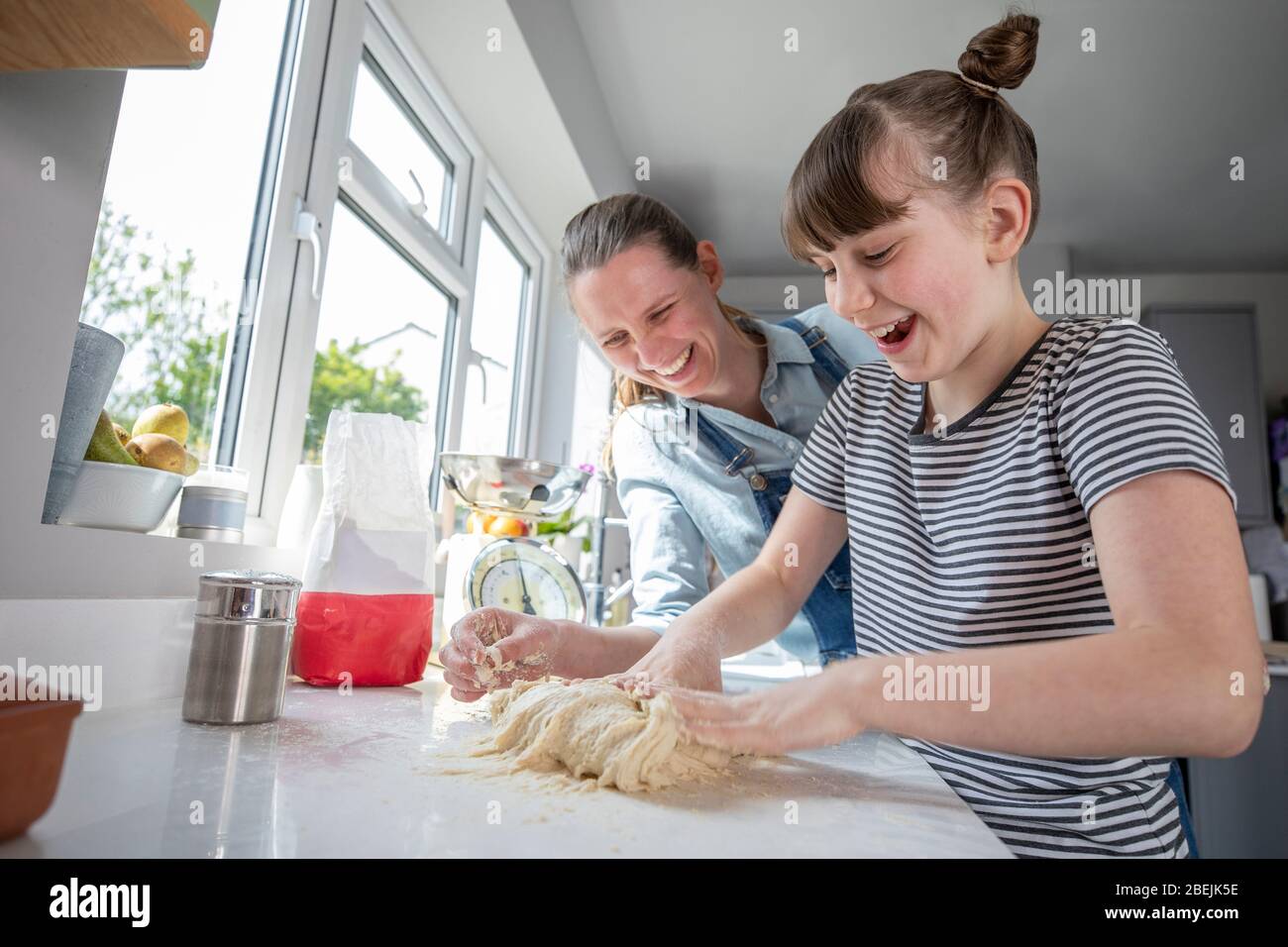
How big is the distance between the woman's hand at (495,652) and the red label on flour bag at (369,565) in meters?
0.13

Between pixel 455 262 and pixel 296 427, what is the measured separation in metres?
0.97

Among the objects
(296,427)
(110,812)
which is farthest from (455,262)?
(110,812)

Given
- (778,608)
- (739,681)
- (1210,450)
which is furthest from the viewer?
(739,681)

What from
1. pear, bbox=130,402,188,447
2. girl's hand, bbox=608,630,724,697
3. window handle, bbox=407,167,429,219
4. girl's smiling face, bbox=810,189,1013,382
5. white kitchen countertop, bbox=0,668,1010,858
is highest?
window handle, bbox=407,167,429,219

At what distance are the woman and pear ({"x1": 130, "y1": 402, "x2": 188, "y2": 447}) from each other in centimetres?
69

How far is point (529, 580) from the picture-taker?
1.43 m

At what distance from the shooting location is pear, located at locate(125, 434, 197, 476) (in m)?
0.97

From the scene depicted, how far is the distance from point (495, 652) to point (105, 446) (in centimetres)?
50

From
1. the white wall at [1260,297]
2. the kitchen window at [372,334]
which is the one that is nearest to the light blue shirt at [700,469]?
the kitchen window at [372,334]

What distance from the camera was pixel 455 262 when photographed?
2.30m

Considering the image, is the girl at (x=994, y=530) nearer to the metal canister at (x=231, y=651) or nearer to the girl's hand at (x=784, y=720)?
the girl's hand at (x=784, y=720)

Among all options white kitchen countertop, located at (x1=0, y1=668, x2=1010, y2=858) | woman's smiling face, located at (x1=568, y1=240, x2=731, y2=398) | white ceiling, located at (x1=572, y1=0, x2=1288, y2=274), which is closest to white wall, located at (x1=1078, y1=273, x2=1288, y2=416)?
white ceiling, located at (x1=572, y1=0, x2=1288, y2=274)

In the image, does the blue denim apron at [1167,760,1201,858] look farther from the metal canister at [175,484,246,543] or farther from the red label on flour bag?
the metal canister at [175,484,246,543]
